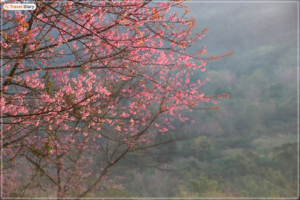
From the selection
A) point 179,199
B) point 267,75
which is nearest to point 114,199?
point 179,199

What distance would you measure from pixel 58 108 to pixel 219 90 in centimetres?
1757

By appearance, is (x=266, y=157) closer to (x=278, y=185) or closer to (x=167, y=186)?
(x=278, y=185)

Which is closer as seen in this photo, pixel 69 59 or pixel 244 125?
pixel 69 59

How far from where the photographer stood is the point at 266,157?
10586 mm

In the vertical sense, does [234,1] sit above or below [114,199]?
above

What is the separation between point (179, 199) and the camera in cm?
885

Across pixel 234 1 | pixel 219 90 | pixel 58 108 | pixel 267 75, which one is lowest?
pixel 58 108

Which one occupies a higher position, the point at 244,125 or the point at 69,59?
the point at 69,59

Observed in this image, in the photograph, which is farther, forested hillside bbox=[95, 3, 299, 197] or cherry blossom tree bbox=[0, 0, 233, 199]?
forested hillside bbox=[95, 3, 299, 197]

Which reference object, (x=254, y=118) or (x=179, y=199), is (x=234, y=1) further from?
(x=179, y=199)

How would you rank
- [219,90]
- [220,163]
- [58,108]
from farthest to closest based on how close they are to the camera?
1. [219,90]
2. [220,163]
3. [58,108]

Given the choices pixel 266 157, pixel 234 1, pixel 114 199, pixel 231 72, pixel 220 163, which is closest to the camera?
pixel 114 199

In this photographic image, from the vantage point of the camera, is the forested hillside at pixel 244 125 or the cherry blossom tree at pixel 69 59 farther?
the forested hillside at pixel 244 125

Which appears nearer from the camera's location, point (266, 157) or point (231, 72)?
point (266, 157)
